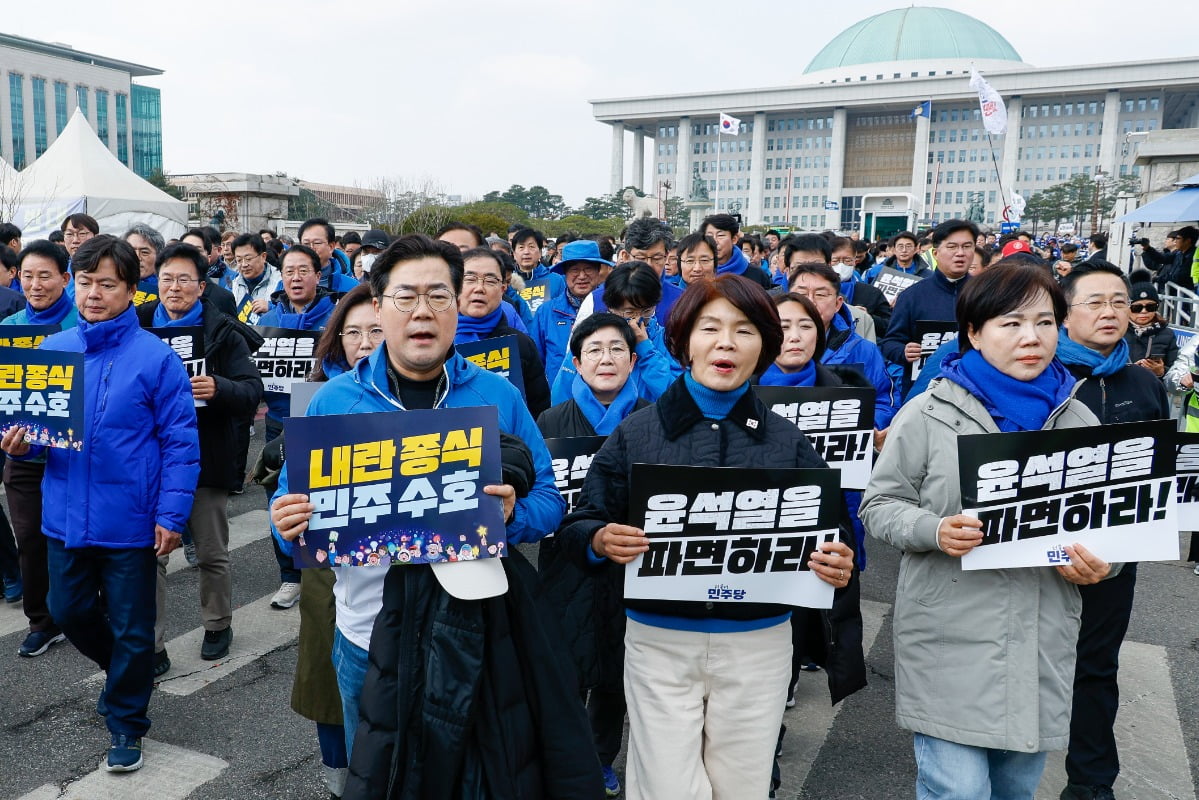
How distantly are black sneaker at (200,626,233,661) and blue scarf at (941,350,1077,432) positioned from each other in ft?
12.3

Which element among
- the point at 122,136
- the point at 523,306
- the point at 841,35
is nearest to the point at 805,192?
the point at 841,35

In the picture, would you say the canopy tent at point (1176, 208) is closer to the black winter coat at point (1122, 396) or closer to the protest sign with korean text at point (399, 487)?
the black winter coat at point (1122, 396)

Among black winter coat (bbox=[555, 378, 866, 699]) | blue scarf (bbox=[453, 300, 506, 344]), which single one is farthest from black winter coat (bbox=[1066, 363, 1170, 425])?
blue scarf (bbox=[453, 300, 506, 344])

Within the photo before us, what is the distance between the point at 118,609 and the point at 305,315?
2646 mm

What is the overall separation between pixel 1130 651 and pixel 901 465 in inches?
124

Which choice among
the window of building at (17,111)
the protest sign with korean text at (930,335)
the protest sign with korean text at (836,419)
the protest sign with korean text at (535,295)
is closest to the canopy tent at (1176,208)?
the protest sign with korean text at (930,335)

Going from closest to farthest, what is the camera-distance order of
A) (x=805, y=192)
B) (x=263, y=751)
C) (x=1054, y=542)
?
(x=1054, y=542) → (x=263, y=751) → (x=805, y=192)

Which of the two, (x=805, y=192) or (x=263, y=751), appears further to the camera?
(x=805, y=192)

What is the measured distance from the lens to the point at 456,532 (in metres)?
2.16

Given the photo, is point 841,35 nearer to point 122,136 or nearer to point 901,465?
point 122,136

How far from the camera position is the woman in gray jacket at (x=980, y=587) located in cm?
239

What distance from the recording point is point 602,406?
11.8 feet

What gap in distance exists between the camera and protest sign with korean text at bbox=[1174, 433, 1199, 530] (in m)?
3.02

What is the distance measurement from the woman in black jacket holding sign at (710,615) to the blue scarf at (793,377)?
150 cm
